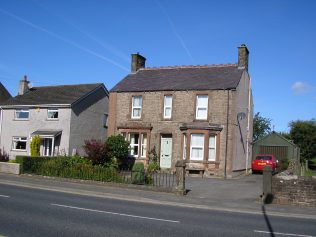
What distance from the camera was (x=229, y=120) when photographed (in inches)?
1118

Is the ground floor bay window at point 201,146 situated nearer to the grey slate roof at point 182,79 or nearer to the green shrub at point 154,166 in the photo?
the green shrub at point 154,166

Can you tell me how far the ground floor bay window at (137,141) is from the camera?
102ft

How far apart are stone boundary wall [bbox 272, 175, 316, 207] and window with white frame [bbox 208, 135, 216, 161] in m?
11.1

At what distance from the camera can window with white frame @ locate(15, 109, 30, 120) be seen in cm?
3816

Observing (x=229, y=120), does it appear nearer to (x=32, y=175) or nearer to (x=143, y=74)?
(x=143, y=74)

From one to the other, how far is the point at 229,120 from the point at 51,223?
Answer: 67.3ft

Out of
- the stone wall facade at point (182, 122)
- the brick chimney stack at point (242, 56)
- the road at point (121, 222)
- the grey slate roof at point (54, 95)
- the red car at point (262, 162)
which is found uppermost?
the brick chimney stack at point (242, 56)

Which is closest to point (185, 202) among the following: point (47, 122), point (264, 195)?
point (264, 195)

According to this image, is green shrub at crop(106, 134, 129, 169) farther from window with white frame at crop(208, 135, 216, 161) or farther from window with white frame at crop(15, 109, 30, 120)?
window with white frame at crop(15, 109, 30, 120)

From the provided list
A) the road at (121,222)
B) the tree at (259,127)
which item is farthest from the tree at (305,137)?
the road at (121,222)

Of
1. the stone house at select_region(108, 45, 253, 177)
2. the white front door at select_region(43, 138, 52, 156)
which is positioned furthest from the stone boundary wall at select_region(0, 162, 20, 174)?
the white front door at select_region(43, 138, 52, 156)

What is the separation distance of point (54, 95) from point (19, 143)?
5.68 metres

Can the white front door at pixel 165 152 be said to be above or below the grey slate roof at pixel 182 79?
below

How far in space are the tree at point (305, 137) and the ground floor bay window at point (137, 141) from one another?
1227 inches
